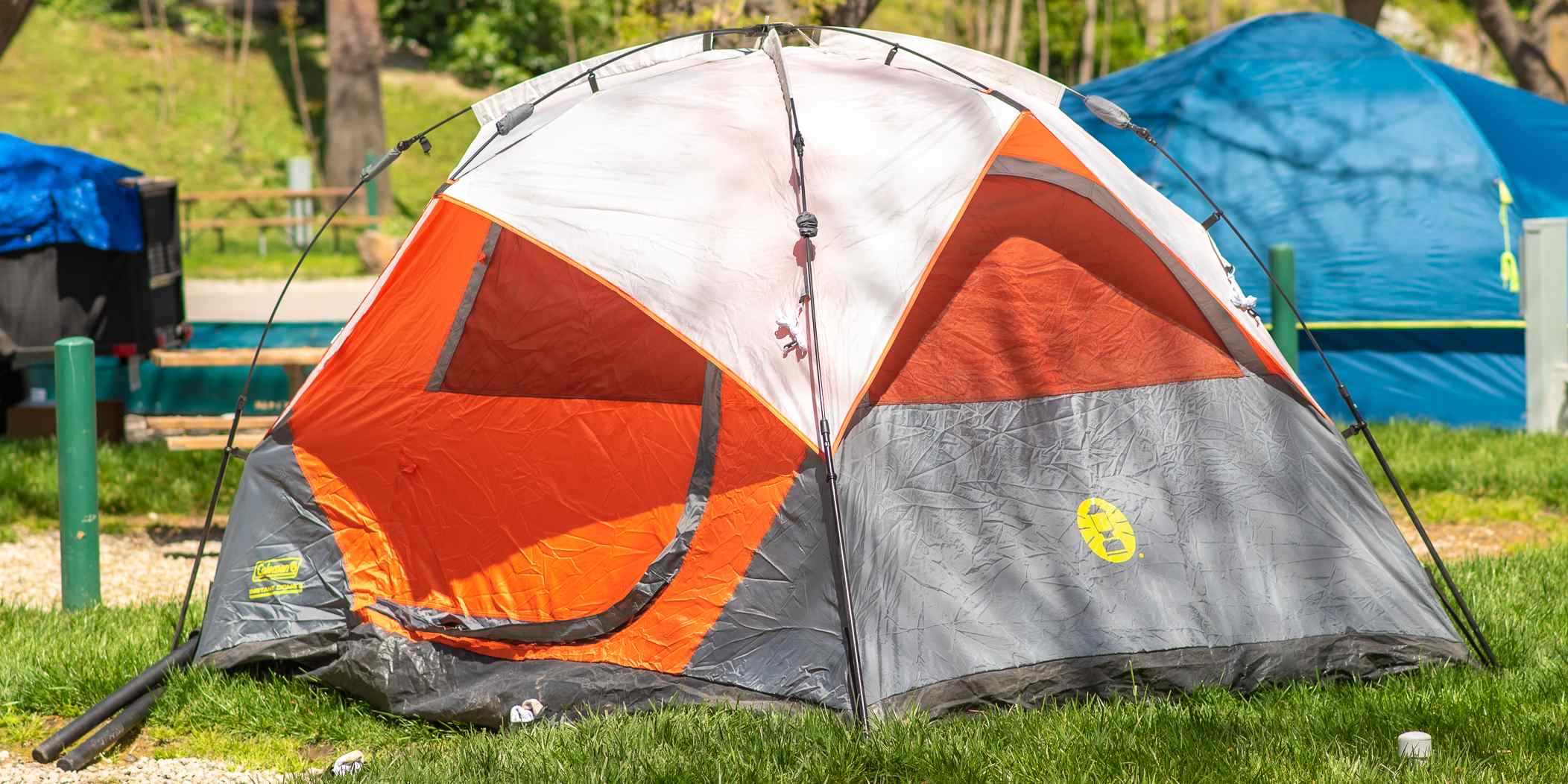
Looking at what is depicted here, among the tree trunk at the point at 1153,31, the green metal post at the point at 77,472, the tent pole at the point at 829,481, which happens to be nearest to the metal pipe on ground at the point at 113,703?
the green metal post at the point at 77,472

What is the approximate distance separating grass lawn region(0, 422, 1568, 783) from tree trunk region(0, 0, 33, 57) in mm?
3108

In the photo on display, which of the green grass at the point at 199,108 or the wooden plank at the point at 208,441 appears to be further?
the green grass at the point at 199,108

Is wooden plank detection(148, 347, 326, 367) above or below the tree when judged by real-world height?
below

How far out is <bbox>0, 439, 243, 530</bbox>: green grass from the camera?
23.1 ft

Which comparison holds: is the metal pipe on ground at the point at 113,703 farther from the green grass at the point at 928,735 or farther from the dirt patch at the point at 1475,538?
the dirt patch at the point at 1475,538

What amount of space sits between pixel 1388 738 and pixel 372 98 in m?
16.1

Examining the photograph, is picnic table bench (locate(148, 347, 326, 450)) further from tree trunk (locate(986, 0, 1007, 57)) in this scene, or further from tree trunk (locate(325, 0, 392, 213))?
tree trunk (locate(986, 0, 1007, 57))

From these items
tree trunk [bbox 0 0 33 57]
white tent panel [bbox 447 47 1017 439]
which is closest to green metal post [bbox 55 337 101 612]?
white tent panel [bbox 447 47 1017 439]

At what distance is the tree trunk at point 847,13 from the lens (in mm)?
8461

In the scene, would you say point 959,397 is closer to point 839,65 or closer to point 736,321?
point 736,321

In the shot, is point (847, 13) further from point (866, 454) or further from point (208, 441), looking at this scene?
point (866, 454)

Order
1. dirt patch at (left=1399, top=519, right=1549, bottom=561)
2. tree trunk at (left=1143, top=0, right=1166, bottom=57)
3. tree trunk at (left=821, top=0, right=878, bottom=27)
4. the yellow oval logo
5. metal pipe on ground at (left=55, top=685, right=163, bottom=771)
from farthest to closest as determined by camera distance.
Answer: tree trunk at (left=1143, top=0, right=1166, bottom=57) → tree trunk at (left=821, top=0, right=878, bottom=27) → dirt patch at (left=1399, top=519, right=1549, bottom=561) → the yellow oval logo → metal pipe on ground at (left=55, top=685, right=163, bottom=771)

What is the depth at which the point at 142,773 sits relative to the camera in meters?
3.86

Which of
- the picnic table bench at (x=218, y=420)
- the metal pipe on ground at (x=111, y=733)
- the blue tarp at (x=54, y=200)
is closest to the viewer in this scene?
the metal pipe on ground at (x=111, y=733)
